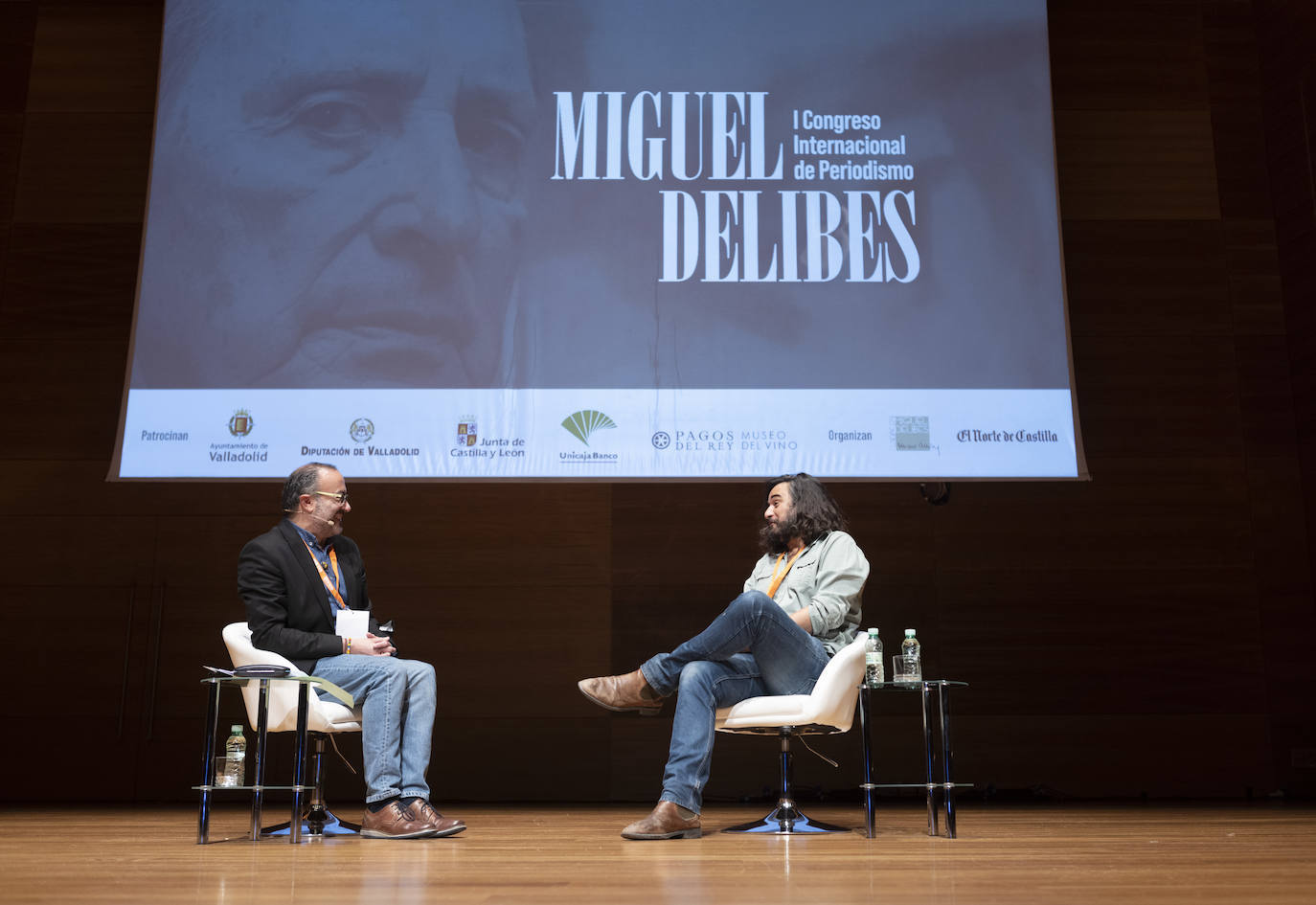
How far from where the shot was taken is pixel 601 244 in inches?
173

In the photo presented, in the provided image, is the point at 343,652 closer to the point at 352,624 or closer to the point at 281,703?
the point at 352,624

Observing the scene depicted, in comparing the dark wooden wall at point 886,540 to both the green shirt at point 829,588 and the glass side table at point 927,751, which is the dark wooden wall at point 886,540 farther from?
the glass side table at point 927,751

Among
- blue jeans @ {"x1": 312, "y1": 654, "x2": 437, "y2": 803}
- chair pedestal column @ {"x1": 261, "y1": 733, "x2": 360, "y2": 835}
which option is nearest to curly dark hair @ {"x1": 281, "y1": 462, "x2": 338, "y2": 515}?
blue jeans @ {"x1": 312, "y1": 654, "x2": 437, "y2": 803}

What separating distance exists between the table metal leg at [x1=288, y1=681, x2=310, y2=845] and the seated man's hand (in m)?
0.19

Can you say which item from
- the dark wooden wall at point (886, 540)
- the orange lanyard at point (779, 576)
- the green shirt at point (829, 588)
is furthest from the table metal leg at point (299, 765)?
the dark wooden wall at point (886, 540)

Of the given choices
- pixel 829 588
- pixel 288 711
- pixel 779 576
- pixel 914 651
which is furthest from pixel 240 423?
pixel 914 651

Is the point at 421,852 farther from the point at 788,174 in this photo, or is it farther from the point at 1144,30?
the point at 1144,30

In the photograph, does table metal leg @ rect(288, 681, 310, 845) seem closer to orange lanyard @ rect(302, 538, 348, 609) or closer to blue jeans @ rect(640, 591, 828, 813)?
orange lanyard @ rect(302, 538, 348, 609)

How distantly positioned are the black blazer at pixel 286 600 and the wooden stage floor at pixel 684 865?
0.50 m

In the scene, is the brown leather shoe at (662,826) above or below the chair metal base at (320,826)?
A: above

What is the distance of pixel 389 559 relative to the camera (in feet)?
16.1

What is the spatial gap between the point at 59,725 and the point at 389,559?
4.97 ft

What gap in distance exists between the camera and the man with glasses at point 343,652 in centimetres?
296

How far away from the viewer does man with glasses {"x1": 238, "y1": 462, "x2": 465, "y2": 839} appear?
2957mm
